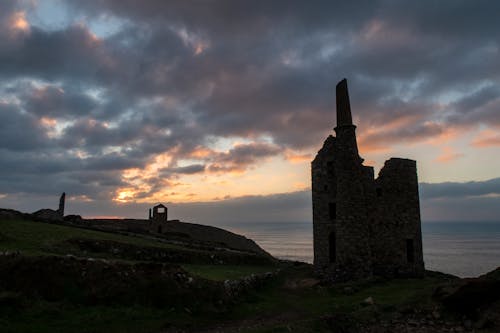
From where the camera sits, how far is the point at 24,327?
1307cm

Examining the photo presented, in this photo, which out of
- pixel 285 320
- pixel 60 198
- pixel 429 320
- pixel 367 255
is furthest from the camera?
pixel 60 198

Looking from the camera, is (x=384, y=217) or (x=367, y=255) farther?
(x=384, y=217)

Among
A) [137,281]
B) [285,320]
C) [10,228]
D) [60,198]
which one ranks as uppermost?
[60,198]

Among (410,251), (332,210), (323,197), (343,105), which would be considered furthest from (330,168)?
(410,251)

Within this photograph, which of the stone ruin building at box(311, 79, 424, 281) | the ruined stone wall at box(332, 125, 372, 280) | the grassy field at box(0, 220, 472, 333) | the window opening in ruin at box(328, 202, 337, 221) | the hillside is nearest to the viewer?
the grassy field at box(0, 220, 472, 333)

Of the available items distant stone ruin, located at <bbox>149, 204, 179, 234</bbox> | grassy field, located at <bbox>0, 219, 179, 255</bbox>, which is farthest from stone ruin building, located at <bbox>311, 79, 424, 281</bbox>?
distant stone ruin, located at <bbox>149, 204, 179, 234</bbox>

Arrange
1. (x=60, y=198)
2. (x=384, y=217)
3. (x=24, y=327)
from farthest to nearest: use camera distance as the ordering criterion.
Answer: (x=60, y=198), (x=384, y=217), (x=24, y=327)

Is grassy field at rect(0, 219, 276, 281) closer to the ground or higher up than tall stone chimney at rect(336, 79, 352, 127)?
closer to the ground

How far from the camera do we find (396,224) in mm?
31812

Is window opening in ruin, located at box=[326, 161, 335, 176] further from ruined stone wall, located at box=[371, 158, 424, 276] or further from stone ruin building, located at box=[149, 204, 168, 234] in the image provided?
stone ruin building, located at box=[149, 204, 168, 234]

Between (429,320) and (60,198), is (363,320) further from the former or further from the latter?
(60,198)

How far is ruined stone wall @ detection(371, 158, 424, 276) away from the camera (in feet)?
103

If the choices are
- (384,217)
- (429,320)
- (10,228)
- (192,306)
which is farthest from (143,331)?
(384,217)

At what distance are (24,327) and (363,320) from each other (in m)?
12.6
